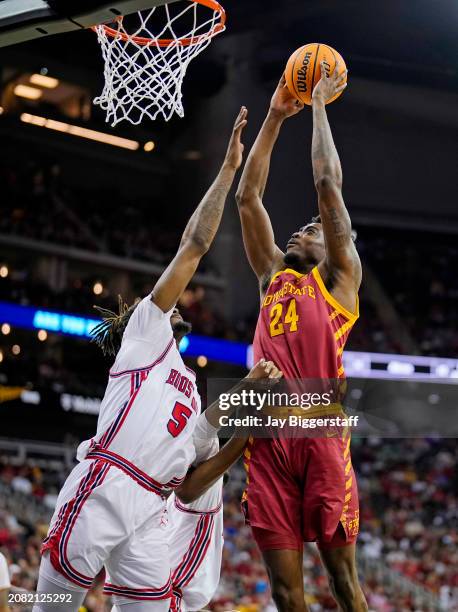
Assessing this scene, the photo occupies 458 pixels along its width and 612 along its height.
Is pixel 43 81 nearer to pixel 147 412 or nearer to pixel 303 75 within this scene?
pixel 303 75

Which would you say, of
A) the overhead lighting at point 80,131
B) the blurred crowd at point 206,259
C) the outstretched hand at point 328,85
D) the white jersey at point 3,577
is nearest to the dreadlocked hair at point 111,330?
the white jersey at point 3,577

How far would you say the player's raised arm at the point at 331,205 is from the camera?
163 inches

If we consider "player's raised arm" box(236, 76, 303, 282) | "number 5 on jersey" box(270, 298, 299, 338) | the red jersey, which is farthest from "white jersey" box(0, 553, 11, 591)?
"player's raised arm" box(236, 76, 303, 282)

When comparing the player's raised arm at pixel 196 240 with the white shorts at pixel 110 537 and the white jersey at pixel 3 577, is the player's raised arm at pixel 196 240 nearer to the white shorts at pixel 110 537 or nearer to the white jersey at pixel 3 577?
the white shorts at pixel 110 537

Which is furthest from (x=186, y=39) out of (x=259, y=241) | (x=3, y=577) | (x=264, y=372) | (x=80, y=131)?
(x=80, y=131)

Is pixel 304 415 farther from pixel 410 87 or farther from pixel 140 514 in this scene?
pixel 410 87

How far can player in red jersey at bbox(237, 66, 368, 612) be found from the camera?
397 cm

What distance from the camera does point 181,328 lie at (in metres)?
4.52

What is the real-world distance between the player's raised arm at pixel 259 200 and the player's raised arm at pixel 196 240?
0.19 metres

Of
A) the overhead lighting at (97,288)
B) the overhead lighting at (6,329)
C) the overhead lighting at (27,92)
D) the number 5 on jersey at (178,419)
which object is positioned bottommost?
the number 5 on jersey at (178,419)

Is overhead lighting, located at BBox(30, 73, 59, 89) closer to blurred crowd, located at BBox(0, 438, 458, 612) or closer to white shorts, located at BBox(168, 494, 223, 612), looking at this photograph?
blurred crowd, located at BBox(0, 438, 458, 612)

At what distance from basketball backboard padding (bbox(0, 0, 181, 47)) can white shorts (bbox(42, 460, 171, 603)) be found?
1.95 m

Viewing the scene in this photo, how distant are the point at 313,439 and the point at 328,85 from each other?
1.71 metres

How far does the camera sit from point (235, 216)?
20.3 metres
